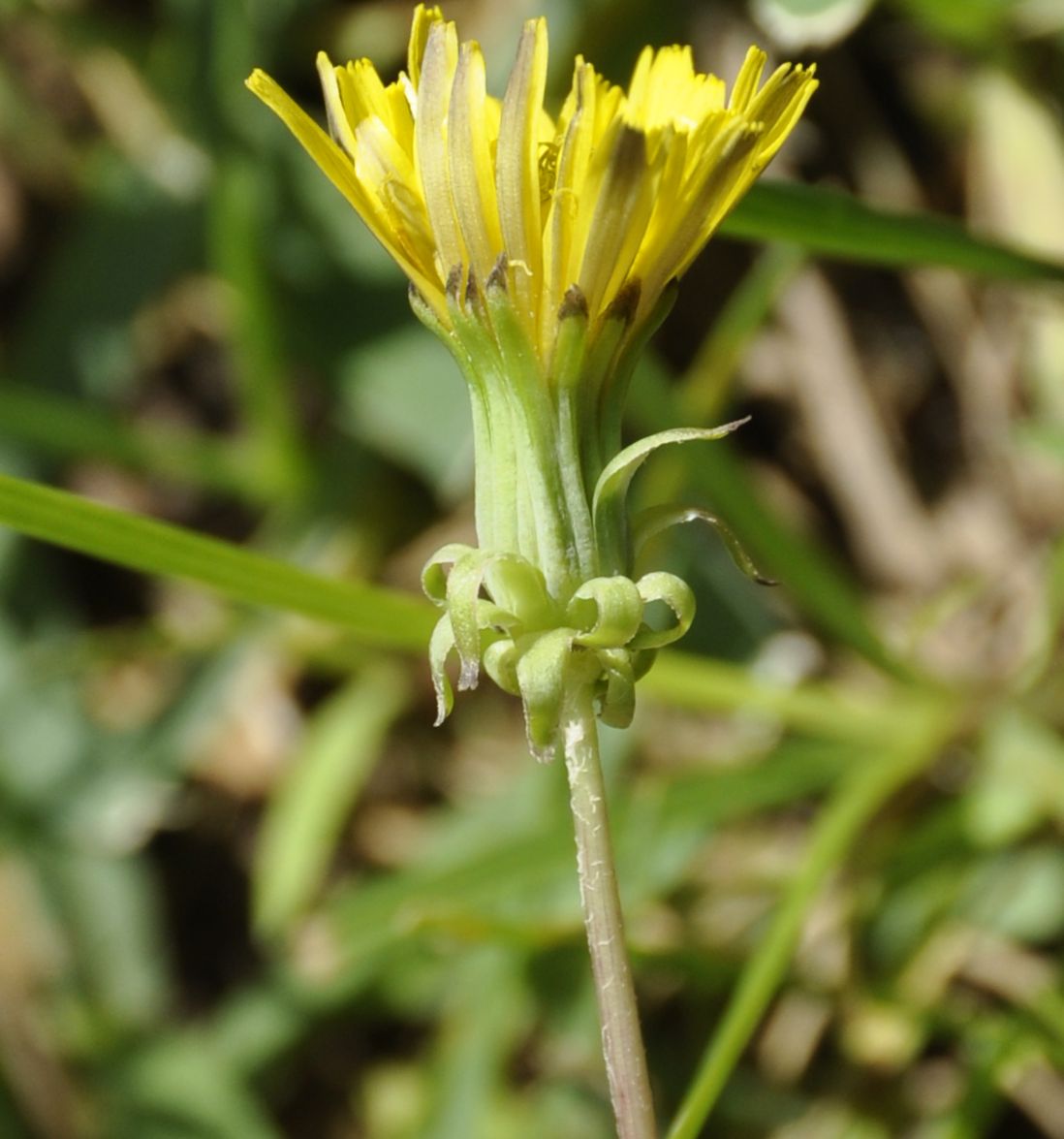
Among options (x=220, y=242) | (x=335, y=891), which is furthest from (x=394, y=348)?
(x=335, y=891)

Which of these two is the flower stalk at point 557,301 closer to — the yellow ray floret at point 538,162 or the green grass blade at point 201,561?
the yellow ray floret at point 538,162

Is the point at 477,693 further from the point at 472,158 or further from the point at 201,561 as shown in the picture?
the point at 472,158

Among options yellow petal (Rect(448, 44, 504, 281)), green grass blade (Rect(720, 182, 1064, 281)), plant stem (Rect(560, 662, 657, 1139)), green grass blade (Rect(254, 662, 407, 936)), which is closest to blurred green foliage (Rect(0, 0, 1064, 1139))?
green grass blade (Rect(254, 662, 407, 936))

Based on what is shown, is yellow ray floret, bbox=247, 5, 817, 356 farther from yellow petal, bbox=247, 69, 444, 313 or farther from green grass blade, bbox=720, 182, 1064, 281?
green grass blade, bbox=720, 182, 1064, 281

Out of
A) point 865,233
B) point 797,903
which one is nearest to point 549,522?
A: point 865,233

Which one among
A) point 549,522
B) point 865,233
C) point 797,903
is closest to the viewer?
point 549,522

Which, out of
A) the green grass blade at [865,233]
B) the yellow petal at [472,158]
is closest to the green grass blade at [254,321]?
the green grass blade at [865,233]

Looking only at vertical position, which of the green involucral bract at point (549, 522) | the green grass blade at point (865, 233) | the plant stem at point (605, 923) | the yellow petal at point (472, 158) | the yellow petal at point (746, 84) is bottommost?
the plant stem at point (605, 923)
